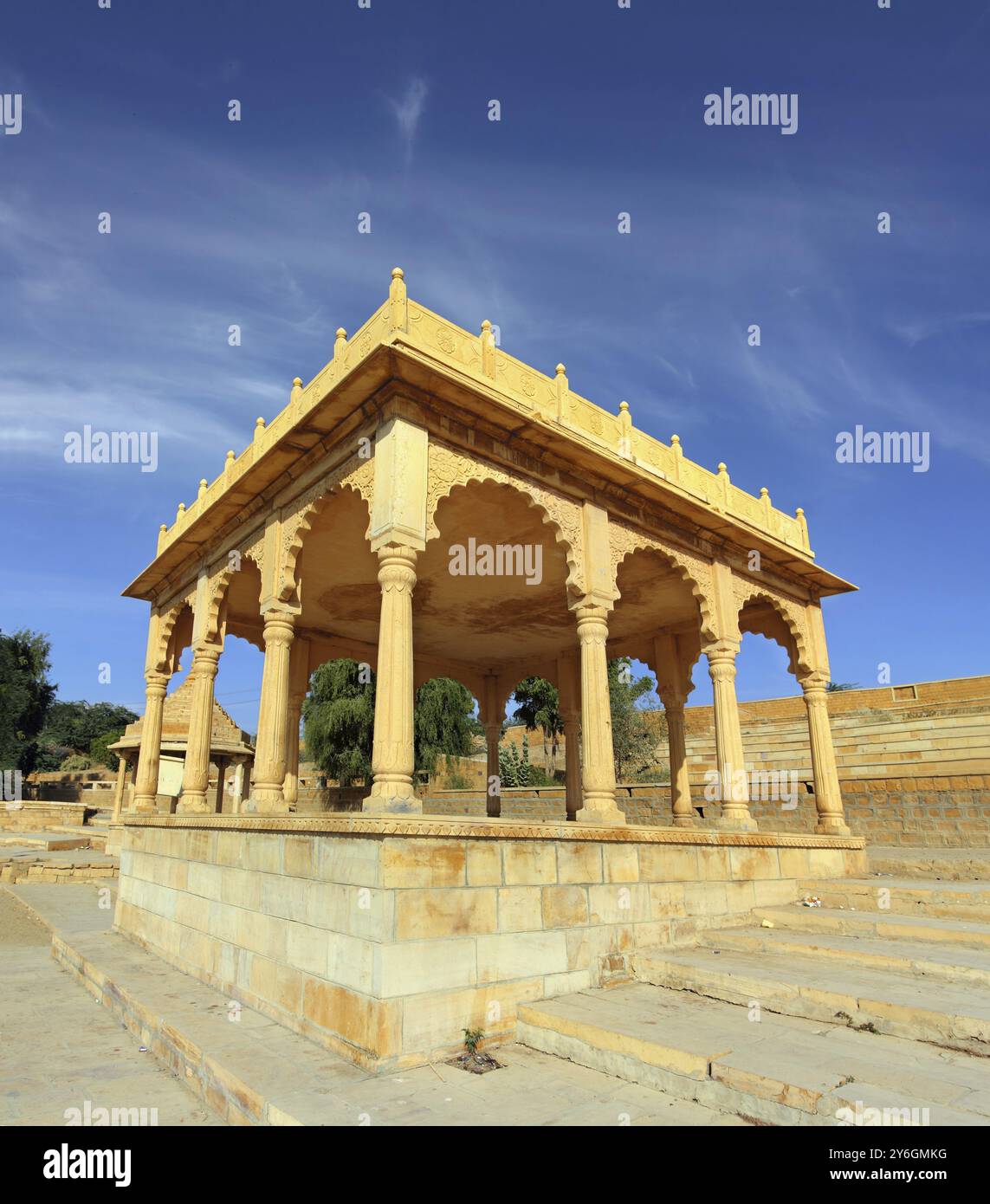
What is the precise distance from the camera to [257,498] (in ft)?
32.4

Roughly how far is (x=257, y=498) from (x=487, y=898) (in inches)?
252

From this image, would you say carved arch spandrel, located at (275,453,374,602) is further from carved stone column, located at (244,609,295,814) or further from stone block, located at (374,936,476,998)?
stone block, located at (374,936,476,998)

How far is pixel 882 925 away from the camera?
695 cm

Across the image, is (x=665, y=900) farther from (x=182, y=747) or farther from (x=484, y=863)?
(x=182, y=747)

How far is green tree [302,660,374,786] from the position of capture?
30.4m

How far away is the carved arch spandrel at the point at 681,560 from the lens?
9.46 meters

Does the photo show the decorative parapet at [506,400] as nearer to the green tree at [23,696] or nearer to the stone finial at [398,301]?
the stone finial at [398,301]

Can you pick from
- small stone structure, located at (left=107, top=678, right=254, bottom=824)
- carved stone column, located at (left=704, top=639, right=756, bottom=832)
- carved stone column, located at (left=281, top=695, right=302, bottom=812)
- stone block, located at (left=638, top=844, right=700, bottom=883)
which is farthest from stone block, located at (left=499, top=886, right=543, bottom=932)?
small stone structure, located at (left=107, top=678, right=254, bottom=824)

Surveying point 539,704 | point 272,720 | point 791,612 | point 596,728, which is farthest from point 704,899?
point 539,704

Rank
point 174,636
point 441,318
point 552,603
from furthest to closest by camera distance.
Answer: point 174,636 < point 552,603 < point 441,318

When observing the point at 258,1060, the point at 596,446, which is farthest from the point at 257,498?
the point at 258,1060

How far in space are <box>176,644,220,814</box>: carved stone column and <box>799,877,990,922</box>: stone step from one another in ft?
27.5

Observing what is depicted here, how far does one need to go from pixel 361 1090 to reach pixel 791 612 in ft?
34.6
